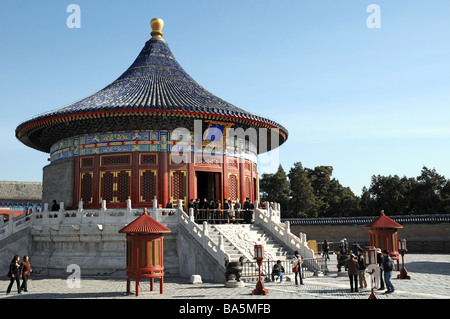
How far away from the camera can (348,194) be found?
5353cm

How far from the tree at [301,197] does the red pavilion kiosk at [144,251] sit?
3589cm

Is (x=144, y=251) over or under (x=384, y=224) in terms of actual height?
under

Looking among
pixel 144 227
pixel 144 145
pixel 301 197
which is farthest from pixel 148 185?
pixel 301 197

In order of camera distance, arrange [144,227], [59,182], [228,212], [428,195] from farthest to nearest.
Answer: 1. [428,195]
2. [59,182]
3. [228,212]
4. [144,227]

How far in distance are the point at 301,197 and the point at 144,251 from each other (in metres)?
37.2

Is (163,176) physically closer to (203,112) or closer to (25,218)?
(203,112)

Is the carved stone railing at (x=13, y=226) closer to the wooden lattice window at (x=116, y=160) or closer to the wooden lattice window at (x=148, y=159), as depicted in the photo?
the wooden lattice window at (x=116, y=160)

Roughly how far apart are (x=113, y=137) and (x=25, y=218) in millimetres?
5597

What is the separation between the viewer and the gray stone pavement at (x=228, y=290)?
13.5 metres

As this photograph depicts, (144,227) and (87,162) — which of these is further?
(87,162)

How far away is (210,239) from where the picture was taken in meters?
18.2

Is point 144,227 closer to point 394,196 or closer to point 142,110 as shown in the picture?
point 142,110
